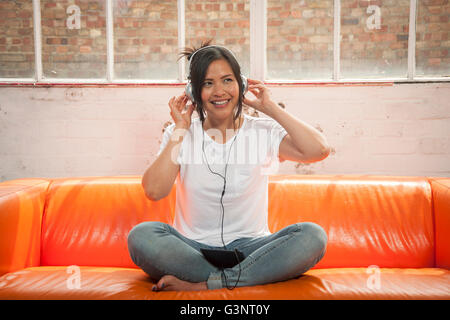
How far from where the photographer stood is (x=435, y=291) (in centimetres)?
131

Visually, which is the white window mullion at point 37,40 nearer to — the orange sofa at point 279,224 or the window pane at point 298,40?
the orange sofa at point 279,224

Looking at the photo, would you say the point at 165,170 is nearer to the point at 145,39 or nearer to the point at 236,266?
the point at 236,266

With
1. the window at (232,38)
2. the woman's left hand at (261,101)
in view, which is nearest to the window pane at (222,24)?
the window at (232,38)

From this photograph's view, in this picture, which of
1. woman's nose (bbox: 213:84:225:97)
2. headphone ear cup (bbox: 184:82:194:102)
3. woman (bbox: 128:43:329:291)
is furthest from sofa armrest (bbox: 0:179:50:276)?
woman's nose (bbox: 213:84:225:97)

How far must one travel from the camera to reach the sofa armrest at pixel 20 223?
59.2 inches

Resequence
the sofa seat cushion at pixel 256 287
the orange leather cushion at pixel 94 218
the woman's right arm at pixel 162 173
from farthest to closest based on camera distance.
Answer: the orange leather cushion at pixel 94 218
the woman's right arm at pixel 162 173
the sofa seat cushion at pixel 256 287

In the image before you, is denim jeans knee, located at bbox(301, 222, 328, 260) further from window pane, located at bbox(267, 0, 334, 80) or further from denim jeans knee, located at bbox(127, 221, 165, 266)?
window pane, located at bbox(267, 0, 334, 80)

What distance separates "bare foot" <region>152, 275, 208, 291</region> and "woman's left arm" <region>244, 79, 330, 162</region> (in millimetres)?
670

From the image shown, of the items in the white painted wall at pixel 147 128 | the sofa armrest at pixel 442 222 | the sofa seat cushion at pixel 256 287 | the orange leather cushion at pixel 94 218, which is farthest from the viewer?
the white painted wall at pixel 147 128

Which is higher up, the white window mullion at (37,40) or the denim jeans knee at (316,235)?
the white window mullion at (37,40)

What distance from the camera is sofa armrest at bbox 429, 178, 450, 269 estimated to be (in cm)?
163

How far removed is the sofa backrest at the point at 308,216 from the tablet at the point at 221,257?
513mm

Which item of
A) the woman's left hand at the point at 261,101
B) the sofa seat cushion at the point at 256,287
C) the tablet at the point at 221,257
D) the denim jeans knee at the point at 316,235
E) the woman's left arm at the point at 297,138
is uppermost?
the woman's left hand at the point at 261,101
